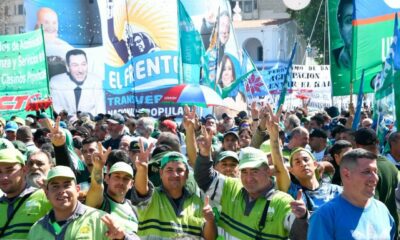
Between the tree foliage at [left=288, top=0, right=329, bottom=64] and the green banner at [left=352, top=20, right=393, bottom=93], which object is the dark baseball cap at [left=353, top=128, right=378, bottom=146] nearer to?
the green banner at [left=352, top=20, right=393, bottom=93]

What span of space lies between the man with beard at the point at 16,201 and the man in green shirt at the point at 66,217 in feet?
1.09

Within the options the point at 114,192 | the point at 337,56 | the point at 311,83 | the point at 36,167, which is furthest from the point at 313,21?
the point at 114,192

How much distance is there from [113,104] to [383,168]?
11.7 meters

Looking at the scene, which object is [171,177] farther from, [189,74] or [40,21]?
[40,21]

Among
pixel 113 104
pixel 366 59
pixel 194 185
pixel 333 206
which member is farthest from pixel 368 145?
pixel 113 104

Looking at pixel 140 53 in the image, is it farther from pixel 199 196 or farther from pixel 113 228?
pixel 113 228

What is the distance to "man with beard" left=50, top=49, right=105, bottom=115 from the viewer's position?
1881 centimetres

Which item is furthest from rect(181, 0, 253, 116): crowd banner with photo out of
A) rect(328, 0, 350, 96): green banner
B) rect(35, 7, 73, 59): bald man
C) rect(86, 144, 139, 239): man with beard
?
rect(86, 144, 139, 239): man with beard

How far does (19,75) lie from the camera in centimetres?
1647

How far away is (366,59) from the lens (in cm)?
1345

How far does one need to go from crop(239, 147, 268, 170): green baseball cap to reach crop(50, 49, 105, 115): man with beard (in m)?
12.6

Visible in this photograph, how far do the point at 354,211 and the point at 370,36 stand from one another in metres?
8.85

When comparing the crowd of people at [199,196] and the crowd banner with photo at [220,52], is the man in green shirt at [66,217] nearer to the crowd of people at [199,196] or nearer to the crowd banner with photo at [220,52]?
the crowd of people at [199,196]

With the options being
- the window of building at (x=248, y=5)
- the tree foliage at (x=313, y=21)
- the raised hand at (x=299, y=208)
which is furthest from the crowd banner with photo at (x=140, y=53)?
the window of building at (x=248, y=5)
